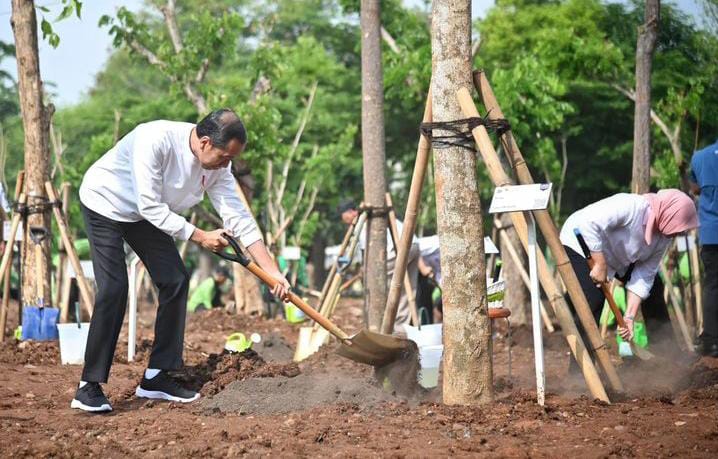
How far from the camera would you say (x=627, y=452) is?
421 centimetres

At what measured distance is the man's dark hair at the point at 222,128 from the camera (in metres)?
5.50

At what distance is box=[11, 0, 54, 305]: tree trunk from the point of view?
970 centimetres

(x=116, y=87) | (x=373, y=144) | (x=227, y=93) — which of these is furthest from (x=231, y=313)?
(x=116, y=87)

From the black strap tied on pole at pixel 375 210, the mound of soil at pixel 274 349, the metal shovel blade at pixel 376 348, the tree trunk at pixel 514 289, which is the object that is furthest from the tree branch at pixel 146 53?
the metal shovel blade at pixel 376 348

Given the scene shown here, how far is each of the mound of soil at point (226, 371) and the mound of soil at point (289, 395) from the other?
0.89 feet

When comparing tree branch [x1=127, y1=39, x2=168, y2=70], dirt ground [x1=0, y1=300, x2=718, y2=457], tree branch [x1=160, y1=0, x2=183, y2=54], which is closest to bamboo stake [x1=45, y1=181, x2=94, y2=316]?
dirt ground [x1=0, y1=300, x2=718, y2=457]

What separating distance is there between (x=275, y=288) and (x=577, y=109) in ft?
41.5

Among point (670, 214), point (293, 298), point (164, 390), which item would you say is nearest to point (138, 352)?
point (164, 390)

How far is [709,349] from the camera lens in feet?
25.5

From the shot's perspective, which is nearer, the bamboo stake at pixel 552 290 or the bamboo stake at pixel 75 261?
the bamboo stake at pixel 552 290

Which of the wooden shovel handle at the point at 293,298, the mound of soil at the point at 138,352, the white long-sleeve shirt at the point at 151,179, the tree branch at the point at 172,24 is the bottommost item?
the mound of soil at the point at 138,352

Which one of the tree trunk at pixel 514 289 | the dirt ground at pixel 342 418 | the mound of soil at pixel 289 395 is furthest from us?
the tree trunk at pixel 514 289

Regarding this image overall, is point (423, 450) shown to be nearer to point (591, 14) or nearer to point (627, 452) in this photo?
point (627, 452)

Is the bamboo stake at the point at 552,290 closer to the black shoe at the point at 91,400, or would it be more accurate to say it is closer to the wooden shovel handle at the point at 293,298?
the wooden shovel handle at the point at 293,298
